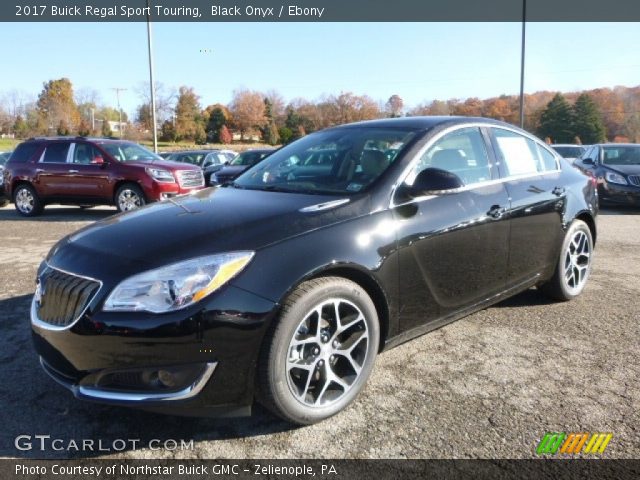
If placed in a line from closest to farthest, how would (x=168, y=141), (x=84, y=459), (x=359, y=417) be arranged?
(x=84, y=459), (x=359, y=417), (x=168, y=141)

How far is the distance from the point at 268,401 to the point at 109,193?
9450mm

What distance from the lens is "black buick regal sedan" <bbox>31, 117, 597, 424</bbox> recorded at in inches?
90.5

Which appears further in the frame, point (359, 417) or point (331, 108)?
point (331, 108)

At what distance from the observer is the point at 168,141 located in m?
70.0

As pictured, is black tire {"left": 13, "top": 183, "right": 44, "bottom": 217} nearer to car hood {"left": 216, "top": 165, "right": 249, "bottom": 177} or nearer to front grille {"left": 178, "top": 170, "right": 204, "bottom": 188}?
front grille {"left": 178, "top": 170, "right": 204, "bottom": 188}

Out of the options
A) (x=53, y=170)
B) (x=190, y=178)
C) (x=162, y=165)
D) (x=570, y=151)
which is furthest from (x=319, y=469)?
(x=570, y=151)

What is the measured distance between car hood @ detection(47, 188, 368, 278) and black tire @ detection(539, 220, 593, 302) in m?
2.34

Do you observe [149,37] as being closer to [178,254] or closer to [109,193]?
[109,193]

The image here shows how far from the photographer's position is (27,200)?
11195mm

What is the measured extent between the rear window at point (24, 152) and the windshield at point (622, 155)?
12.7 meters

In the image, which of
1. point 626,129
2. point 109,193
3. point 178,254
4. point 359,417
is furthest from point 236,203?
point 626,129

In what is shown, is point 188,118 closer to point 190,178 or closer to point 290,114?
point 290,114

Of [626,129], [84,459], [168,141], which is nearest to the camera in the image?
[84,459]

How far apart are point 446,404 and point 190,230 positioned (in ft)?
5.42
